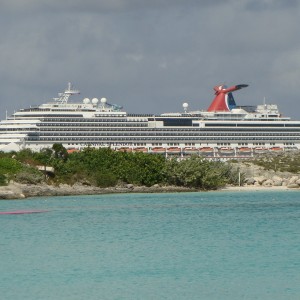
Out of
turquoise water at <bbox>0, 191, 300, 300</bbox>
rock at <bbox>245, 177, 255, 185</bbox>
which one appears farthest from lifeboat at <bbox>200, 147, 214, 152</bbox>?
turquoise water at <bbox>0, 191, 300, 300</bbox>

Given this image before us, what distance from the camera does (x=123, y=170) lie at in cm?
8900

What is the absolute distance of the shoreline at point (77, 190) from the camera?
7606cm

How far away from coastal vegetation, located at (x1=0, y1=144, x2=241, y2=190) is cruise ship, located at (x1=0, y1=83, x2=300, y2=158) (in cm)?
4334

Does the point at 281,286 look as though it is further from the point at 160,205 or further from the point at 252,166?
the point at 252,166

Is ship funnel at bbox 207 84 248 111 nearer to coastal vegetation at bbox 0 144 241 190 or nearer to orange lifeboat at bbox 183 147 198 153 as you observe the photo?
orange lifeboat at bbox 183 147 198 153

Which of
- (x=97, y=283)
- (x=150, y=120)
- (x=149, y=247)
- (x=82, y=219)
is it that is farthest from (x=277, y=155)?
(x=97, y=283)

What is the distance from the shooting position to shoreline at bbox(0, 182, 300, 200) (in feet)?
250

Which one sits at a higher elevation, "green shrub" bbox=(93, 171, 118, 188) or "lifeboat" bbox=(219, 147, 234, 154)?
"lifeboat" bbox=(219, 147, 234, 154)

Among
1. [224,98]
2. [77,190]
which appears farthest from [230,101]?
[77,190]

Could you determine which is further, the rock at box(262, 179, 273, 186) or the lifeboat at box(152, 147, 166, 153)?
the lifeboat at box(152, 147, 166, 153)

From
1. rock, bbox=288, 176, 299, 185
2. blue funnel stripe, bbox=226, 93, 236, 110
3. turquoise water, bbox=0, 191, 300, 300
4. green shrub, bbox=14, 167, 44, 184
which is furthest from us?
blue funnel stripe, bbox=226, 93, 236, 110

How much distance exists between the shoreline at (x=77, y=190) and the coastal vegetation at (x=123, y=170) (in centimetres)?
96

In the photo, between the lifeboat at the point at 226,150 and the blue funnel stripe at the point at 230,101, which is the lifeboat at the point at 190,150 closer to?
the lifeboat at the point at 226,150

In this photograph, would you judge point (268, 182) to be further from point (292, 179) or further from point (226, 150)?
point (226, 150)
